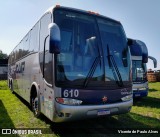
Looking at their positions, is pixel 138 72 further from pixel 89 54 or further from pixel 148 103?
pixel 89 54

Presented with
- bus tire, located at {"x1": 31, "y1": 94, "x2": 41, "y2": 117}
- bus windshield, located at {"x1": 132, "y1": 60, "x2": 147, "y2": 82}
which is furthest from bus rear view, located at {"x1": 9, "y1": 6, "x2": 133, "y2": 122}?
bus windshield, located at {"x1": 132, "y1": 60, "x2": 147, "y2": 82}

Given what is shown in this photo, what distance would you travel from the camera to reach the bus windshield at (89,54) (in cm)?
554

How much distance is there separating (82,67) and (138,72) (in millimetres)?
7366

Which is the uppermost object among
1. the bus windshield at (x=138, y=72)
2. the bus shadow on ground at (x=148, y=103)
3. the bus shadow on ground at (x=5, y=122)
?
the bus windshield at (x=138, y=72)

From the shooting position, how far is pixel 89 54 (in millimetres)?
5926

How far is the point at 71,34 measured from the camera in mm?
5938

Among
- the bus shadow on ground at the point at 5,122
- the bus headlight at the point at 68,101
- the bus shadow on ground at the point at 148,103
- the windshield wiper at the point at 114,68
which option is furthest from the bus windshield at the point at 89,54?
the bus shadow on ground at the point at 148,103

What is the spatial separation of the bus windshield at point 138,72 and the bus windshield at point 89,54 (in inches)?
224

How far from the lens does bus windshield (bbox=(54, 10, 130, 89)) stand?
5539mm

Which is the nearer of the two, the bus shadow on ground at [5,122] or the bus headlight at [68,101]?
the bus headlight at [68,101]

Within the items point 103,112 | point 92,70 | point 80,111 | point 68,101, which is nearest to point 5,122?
point 68,101

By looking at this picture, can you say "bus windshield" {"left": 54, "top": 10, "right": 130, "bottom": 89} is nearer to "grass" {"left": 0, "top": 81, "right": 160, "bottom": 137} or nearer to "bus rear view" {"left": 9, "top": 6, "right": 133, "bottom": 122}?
"bus rear view" {"left": 9, "top": 6, "right": 133, "bottom": 122}

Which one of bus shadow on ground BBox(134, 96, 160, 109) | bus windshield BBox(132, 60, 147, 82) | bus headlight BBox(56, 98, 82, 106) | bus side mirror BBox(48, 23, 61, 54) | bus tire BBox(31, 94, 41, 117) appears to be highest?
bus side mirror BBox(48, 23, 61, 54)

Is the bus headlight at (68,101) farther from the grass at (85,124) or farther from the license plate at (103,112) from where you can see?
the grass at (85,124)
